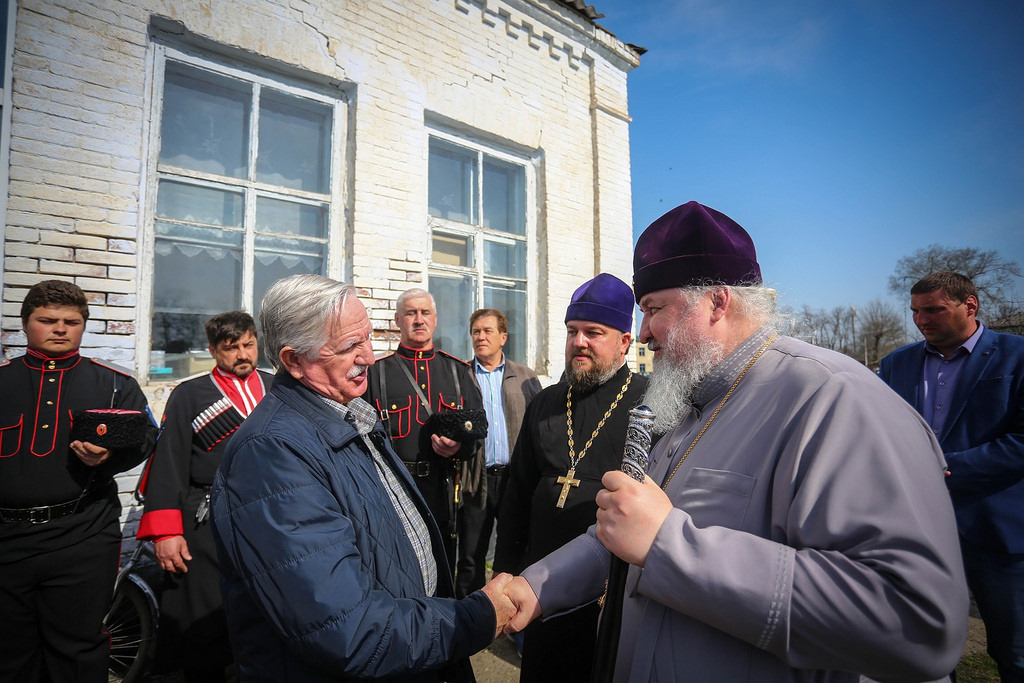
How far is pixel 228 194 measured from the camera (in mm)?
4570

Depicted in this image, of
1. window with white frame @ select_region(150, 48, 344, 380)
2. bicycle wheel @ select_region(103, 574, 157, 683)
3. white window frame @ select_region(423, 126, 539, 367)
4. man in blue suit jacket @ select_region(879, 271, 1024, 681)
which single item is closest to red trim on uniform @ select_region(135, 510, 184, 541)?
bicycle wheel @ select_region(103, 574, 157, 683)

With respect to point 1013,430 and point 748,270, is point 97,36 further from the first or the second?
point 1013,430

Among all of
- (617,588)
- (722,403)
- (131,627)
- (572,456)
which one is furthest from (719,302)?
(131,627)

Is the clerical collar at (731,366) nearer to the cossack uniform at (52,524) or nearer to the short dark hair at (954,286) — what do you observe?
the short dark hair at (954,286)

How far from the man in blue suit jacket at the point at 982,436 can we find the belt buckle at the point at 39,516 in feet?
16.1

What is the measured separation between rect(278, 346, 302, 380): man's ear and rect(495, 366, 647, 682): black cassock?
4.74 feet

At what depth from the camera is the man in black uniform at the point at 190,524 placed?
2.93 metres

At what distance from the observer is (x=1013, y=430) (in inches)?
109

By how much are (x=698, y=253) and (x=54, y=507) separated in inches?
137

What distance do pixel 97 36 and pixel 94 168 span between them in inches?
39.6

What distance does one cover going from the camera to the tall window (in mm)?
5891

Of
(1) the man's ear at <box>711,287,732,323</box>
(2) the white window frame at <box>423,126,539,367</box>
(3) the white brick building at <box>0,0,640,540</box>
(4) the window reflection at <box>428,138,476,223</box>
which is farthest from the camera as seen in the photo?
(4) the window reflection at <box>428,138,476,223</box>

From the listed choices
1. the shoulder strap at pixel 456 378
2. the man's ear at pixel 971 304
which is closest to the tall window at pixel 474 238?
the shoulder strap at pixel 456 378

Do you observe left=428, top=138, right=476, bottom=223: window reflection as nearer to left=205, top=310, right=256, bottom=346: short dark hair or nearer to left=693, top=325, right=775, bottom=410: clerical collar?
left=205, top=310, right=256, bottom=346: short dark hair
